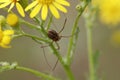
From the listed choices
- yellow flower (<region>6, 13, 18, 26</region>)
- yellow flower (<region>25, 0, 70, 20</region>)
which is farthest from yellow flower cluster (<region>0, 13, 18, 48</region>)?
yellow flower (<region>25, 0, 70, 20</region>)

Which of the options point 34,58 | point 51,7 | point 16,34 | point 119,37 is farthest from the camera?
point 34,58

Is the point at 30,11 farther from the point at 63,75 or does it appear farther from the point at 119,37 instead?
the point at 63,75

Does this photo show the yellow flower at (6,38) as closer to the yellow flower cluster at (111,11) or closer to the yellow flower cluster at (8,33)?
the yellow flower cluster at (8,33)

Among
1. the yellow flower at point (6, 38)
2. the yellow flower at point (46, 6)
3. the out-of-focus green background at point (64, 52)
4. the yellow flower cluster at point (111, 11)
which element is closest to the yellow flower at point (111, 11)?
the yellow flower cluster at point (111, 11)

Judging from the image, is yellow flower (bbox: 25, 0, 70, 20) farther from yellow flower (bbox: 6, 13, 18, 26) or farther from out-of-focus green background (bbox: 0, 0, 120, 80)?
out-of-focus green background (bbox: 0, 0, 120, 80)

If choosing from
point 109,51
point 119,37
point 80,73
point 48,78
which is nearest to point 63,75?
point 80,73

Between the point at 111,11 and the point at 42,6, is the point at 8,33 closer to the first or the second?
the point at 42,6
